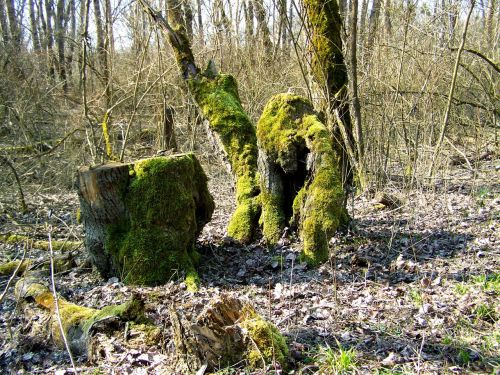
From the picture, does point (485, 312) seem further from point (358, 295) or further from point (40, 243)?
point (40, 243)

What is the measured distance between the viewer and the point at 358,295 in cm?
456

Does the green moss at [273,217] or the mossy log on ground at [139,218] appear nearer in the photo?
the mossy log on ground at [139,218]

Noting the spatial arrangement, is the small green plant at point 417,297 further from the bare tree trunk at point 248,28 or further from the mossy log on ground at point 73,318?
the bare tree trunk at point 248,28

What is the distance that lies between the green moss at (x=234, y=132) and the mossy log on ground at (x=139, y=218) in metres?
1.21

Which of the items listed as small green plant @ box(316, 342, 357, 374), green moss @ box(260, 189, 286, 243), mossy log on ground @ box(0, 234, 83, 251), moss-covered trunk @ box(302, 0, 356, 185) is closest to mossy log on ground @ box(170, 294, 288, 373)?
small green plant @ box(316, 342, 357, 374)

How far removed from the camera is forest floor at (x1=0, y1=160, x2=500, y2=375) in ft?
11.3

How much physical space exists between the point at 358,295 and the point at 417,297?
1.78 feet

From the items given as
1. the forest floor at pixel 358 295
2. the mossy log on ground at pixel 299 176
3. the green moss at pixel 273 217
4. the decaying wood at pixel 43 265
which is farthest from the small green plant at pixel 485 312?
the decaying wood at pixel 43 265

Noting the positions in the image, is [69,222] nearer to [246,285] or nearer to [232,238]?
[232,238]

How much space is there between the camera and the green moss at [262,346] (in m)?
3.28

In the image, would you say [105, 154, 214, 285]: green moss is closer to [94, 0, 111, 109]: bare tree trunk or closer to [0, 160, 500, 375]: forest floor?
[0, 160, 500, 375]: forest floor

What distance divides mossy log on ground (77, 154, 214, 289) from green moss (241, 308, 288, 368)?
5.74 ft

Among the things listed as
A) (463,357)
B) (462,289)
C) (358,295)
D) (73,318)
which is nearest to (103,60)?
(73,318)

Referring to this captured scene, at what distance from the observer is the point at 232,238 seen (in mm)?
6188
